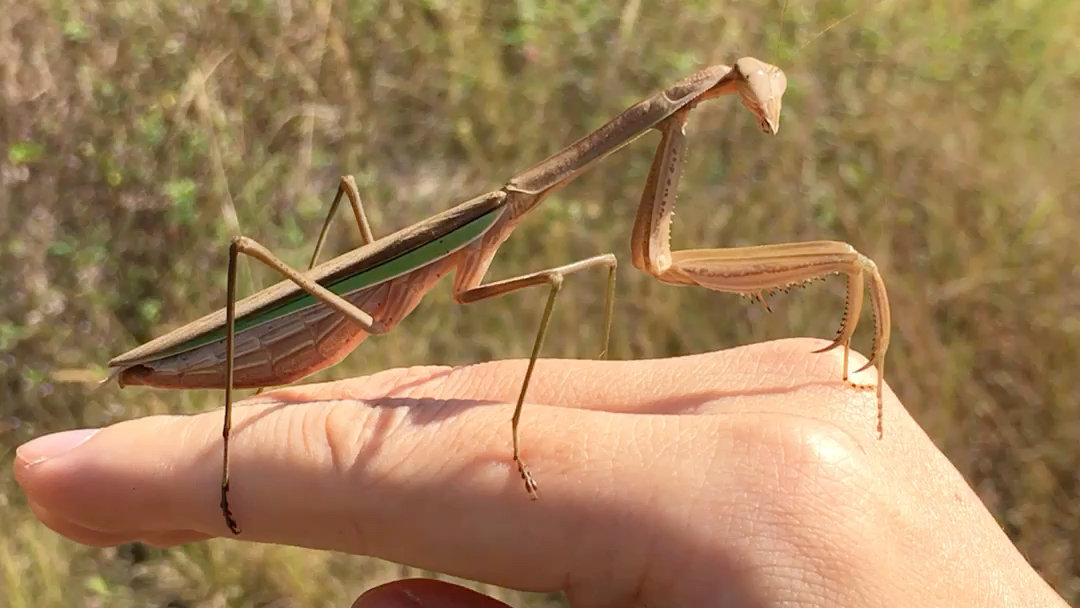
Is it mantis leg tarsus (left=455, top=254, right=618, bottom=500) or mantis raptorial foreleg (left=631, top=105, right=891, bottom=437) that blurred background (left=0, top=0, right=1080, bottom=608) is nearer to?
mantis leg tarsus (left=455, top=254, right=618, bottom=500)

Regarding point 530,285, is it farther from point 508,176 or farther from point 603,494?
point 508,176

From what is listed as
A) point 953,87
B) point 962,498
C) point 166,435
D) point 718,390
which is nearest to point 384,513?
point 166,435

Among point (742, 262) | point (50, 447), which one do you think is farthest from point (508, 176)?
point (50, 447)

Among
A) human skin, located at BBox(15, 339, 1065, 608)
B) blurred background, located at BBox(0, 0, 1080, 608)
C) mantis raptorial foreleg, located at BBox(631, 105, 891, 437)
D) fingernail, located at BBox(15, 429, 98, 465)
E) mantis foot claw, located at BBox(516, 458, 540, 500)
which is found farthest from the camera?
blurred background, located at BBox(0, 0, 1080, 608)

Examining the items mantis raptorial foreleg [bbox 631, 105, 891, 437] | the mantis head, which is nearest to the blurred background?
mantis raptorial foreleg [bbox 631, 105, 891, 437]

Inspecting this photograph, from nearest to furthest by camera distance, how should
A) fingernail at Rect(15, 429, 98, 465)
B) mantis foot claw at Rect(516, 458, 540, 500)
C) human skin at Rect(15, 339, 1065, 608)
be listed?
human skin at Rect(15, 339, 1065, 608)
mantis foot claw at Rect(516, 458, 540, 500)
fingernail at Rect(15, 429, 98, 465)

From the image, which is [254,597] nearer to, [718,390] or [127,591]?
[127,591]
